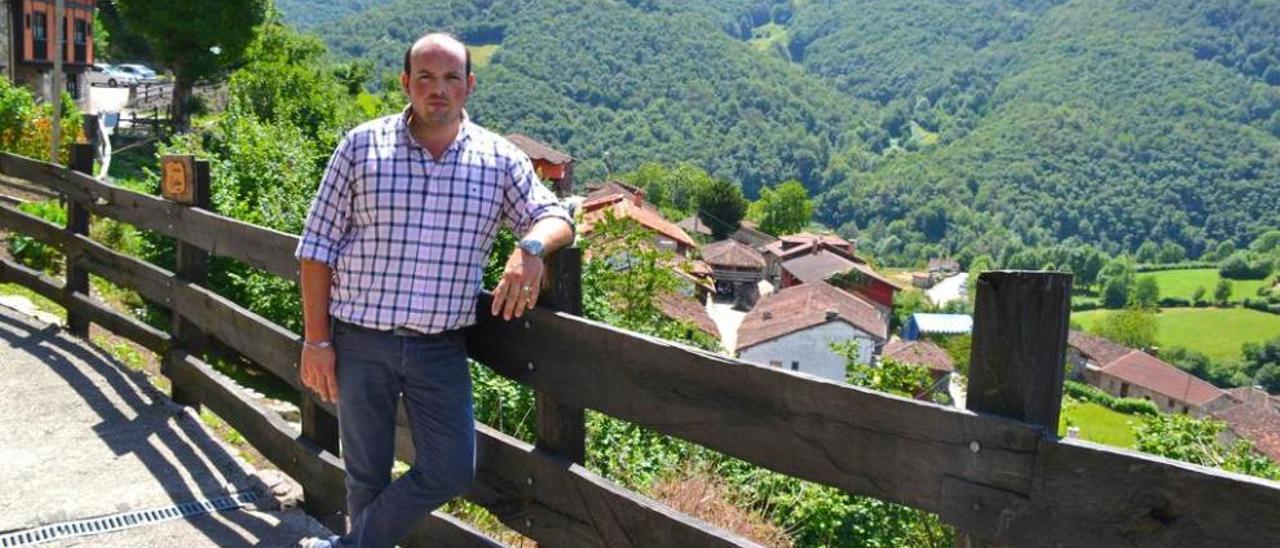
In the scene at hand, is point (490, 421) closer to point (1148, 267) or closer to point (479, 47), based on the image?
point (1148, 267)

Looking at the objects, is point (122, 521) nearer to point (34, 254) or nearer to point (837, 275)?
point (34, 254)

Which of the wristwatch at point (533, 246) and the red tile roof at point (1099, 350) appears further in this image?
the red tile roof at point (1099, 350)

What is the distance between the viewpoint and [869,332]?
54188 millimetres

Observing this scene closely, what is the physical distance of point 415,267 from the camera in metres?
3.17

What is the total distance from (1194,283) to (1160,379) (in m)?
65.1

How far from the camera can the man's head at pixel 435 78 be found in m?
3.11

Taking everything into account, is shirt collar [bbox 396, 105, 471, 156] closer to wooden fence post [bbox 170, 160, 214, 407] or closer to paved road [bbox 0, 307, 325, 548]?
paved road [bbox 0, 307, 325, 548]

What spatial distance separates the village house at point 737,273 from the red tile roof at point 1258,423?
2755cm

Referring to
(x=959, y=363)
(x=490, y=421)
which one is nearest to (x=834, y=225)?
(x=959, y=363)

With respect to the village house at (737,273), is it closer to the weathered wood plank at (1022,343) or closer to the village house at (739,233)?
the village house at (739,233)

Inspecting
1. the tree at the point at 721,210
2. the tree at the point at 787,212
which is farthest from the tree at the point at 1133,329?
the tree at the point at 721,210

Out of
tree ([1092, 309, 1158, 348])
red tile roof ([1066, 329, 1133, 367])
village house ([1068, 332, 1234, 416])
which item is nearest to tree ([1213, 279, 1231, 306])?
tree ([1092, 309, 1158, 348])

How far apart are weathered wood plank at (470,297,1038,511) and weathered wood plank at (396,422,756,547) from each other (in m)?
0.21

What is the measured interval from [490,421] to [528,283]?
4976mm
